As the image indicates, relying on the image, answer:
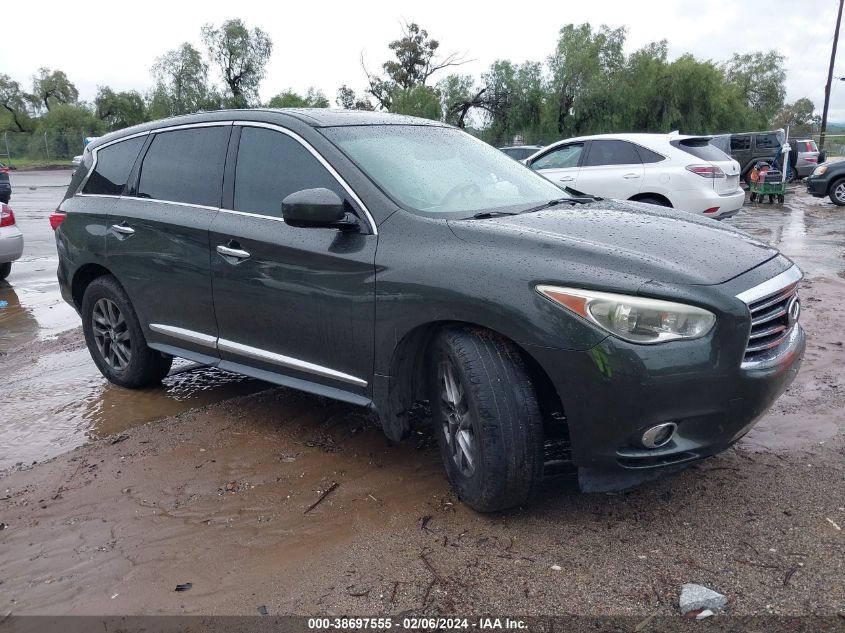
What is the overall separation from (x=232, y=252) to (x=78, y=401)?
6.40 feet

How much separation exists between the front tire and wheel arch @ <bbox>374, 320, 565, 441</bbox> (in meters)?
0.08

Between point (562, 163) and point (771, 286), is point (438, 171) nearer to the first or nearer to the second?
point (771, 286)

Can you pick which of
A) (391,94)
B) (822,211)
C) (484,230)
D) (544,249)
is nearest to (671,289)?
(544,249)

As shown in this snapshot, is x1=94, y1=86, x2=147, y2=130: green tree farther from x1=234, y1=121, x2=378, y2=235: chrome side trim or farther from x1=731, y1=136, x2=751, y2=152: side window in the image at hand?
x1=234, y1=121, x2=378, y2=235: chrome side trim

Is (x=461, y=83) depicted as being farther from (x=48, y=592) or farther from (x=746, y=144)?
(x=48, y=592)

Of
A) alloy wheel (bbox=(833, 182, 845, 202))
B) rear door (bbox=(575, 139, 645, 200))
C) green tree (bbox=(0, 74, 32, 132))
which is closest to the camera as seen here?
rear door (bbox=(575, 139, 645, 200))

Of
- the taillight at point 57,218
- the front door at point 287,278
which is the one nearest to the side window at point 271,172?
the front door at point 287,278

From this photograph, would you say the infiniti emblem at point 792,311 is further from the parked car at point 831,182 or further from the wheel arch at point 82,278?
the parked car at point 831,182

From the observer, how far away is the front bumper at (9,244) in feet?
29.9

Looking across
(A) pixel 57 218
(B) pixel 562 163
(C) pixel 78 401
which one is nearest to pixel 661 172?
(B) pixel 562 163

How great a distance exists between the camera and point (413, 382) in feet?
11.1

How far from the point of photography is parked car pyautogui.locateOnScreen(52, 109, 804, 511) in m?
2.71

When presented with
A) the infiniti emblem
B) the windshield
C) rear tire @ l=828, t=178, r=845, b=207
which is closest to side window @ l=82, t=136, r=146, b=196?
the windshield

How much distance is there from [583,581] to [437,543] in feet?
2.05
